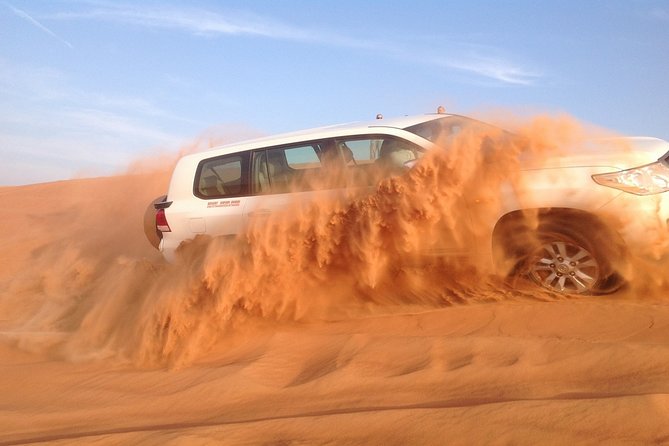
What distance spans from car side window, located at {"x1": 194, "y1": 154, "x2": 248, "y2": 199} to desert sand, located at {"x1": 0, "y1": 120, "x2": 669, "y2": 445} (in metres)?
0.69

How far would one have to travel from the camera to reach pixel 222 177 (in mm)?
5969

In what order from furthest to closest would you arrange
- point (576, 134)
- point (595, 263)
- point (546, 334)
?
1. point (576, 134)
2. point (595, 263)
3. point (546, 334)

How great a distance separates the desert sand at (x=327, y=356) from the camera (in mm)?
2879

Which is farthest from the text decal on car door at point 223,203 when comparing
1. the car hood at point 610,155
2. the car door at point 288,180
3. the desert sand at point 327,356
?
the car hood at point 610,155

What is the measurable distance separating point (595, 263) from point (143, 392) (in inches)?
146

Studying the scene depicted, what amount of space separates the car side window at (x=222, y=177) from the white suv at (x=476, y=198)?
12mm

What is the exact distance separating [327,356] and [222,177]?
8.44 feet

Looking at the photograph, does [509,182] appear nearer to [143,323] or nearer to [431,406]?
[431,406]

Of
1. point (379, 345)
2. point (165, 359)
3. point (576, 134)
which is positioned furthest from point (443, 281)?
point (165, 359)

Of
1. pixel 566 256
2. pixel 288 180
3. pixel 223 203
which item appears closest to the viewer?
pixel 566 256

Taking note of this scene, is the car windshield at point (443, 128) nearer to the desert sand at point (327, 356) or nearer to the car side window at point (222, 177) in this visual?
the desert sand at point (327, 356)

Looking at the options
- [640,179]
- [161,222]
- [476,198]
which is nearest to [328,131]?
[476,198]

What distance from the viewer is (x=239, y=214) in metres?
5.66

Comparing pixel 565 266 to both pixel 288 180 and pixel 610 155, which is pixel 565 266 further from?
pixel 288 180
